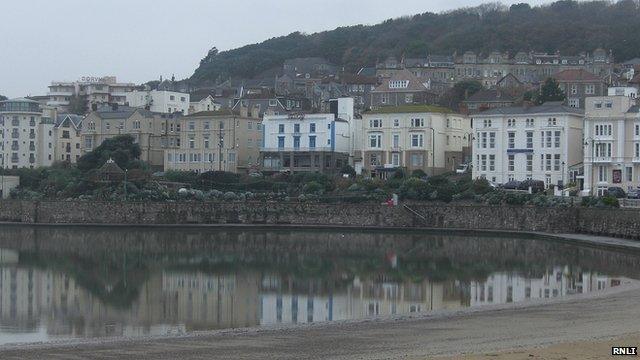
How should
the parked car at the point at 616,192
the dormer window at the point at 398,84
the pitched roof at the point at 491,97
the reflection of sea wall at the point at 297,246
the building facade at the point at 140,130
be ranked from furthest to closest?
the dormer window at the point at 398,84
the pitched roof at the point at 491,97
the building facade at the point at 140,130
the parked car at the point at 616,192
the reflection of sea wall at the point at 297,246

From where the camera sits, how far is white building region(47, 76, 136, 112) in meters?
131

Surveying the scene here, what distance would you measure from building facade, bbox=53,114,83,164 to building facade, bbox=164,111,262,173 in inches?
546

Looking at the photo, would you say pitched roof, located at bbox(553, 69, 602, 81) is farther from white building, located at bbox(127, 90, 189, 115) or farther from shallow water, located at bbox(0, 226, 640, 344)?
shallow water, located at bbox(0, 226, 640, 344)

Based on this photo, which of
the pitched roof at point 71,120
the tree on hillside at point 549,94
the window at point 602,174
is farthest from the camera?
the pitched roof at point 71,120

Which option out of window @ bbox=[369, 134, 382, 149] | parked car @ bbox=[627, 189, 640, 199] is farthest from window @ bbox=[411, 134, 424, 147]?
parked car @ bbox=[627, 189, 640, 199]

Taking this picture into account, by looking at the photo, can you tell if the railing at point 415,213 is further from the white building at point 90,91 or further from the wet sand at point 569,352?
the white building at point 90,91

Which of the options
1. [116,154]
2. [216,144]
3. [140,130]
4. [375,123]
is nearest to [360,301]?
[375,123]

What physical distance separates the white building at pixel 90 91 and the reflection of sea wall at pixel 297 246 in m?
62.2

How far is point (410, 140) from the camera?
81750 millimetres

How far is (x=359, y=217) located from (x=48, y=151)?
137ft

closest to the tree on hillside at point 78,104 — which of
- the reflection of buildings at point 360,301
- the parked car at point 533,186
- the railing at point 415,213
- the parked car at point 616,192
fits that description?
the parked car at point 533,186

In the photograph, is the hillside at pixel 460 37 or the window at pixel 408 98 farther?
the hillside at pixel 460 37

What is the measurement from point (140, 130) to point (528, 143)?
34846mm

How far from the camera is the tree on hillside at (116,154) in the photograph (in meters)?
86.0
